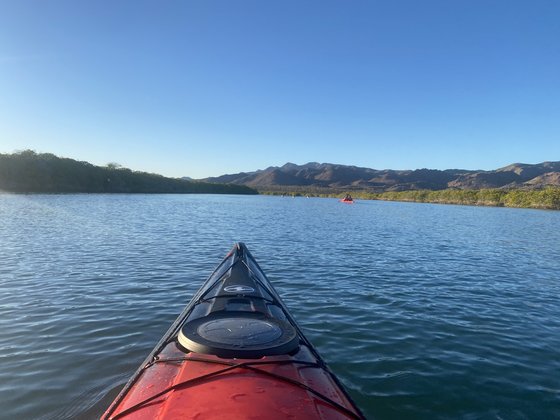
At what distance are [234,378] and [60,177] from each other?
133 meters

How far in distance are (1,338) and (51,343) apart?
133 centimetres

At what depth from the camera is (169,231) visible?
108 feet

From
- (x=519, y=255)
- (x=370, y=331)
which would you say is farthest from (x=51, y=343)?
(x=519, y=255)

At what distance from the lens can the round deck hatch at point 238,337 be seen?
5137mm

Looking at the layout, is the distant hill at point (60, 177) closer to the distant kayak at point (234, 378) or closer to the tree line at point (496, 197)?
the tree line at point (496, 197)

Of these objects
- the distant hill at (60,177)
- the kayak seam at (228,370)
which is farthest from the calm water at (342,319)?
the distant hill at (60,177)

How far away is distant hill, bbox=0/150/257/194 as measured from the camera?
4134 inches

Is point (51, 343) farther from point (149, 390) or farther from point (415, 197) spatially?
point (415, 197)

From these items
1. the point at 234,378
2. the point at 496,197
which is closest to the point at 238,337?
the point at 234,378

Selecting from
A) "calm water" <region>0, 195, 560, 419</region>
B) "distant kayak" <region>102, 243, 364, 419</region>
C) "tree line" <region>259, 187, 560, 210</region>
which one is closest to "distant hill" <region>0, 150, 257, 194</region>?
"calm water" <region>0, 195, 560, 419</region>

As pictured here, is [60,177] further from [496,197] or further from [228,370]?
[228,370]

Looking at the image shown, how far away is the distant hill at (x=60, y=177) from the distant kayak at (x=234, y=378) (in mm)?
116024

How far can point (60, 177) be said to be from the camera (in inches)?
4700

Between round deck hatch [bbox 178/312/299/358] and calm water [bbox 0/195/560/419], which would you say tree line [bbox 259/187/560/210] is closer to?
calm water [bbox 0/195/560/419]
